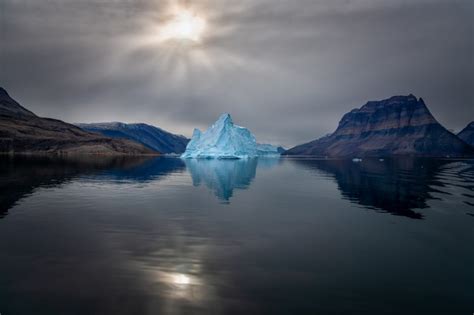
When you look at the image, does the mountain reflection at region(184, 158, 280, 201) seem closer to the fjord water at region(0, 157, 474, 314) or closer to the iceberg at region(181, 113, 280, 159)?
the fjord water at region(0, 157, 474, 314)

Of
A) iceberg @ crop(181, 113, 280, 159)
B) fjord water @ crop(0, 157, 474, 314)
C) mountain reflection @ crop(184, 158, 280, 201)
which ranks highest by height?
iceberg @ crop(181, 113, 280, 159)

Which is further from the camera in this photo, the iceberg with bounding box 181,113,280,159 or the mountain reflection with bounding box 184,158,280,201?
the iceberg with bounding box 181,113,280,159

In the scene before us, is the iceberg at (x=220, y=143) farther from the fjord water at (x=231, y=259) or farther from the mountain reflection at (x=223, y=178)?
the fjord water at (x=231, y=259)

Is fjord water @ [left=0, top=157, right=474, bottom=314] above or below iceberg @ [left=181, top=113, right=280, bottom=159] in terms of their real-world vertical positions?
below

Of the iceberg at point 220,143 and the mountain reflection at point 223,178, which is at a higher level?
the iceberg at point 220,143

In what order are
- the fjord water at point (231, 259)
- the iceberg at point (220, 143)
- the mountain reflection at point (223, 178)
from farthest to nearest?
1. the iceberg at point (220, 143)
2. the mountain reflection at point (223, 178)
3. the fjord water at point (231, 259)

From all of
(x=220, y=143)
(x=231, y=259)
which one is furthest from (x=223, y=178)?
(x=220, y=143)

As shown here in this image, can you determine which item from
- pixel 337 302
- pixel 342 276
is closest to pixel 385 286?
pixel 342 276

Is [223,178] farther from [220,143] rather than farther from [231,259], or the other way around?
[220,143]

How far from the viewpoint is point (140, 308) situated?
26.2 ft

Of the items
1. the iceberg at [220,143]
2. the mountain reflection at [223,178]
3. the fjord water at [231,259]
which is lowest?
the fjord water at [231,259]

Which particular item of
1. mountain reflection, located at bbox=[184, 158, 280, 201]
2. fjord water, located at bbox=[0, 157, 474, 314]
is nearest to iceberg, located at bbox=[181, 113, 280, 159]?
mountain reflection, located at bbox=[184, 158, 280, 201]

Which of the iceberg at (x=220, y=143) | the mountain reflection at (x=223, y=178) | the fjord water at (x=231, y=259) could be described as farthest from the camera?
the iceberg at (x=220, y=143)

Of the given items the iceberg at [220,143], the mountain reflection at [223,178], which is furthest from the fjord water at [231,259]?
the iceberg at [220,143]
